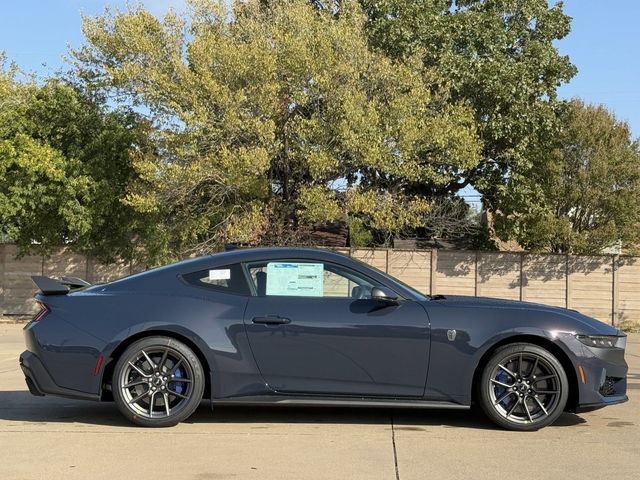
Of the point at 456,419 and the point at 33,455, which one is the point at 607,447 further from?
the point at 33,455

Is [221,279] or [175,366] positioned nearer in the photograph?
[175,366]

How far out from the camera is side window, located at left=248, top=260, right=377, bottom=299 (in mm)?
6125

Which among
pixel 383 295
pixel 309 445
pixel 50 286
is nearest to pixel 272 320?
pixel 383 295

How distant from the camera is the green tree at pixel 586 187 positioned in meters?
18.2

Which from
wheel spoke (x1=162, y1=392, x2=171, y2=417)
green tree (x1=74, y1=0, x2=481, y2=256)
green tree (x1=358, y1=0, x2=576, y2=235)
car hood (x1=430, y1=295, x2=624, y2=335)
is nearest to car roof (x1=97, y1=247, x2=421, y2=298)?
car hood (x1=430, y1=295, x2=624, y2=335)

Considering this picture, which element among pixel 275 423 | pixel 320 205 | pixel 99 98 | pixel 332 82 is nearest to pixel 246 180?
pixel 320 205

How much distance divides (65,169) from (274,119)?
5286 mm

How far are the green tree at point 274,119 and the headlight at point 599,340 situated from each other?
9.89m

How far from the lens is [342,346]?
590 cm

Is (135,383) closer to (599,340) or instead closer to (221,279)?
(221,279)

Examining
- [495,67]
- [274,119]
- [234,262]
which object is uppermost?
[495,67]

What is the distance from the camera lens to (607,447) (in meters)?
5.61

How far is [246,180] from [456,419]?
10.1 meters

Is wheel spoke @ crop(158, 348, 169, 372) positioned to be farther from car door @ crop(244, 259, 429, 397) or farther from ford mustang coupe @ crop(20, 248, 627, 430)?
car door @ crop(244, 259, 429, 397)
